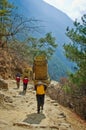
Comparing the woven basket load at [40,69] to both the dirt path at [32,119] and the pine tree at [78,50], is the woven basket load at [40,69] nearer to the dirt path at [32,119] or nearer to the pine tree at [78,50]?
the dirt path at [32,119]

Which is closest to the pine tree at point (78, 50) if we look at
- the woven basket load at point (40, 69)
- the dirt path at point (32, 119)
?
the dirt path at point (32, 119)

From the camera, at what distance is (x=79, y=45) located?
1145 inches

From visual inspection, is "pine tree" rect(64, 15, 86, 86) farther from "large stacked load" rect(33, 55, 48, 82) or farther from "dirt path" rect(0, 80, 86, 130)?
"large stacked load" rect(33, 55, 48, 82)

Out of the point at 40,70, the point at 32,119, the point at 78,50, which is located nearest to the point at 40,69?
the point at 40,70

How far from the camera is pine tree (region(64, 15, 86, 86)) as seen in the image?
27.2 meters

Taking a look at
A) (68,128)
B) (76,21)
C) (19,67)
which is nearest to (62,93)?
(76,21)

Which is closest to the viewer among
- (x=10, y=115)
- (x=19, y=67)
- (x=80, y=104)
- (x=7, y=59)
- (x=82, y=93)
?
(x=10, y=115)

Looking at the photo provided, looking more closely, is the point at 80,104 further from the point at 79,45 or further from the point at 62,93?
the point at 79,45

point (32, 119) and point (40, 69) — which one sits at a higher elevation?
point (40, 69)

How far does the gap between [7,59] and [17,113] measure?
24631 mm

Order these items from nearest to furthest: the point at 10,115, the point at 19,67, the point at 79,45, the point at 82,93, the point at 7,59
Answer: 1. the point at 10,115
2. the point at 82,93
3. the point at 79,45
4. the point at 7,59
5. the point at 19,67

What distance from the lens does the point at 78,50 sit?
94.6 ft

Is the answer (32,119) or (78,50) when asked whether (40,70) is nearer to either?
(32,119)

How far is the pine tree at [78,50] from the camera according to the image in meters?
27.2
